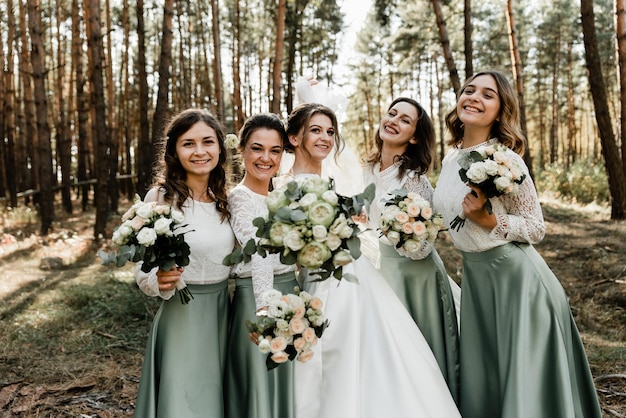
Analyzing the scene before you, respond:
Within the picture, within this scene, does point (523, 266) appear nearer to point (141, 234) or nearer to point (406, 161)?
point (406, 161)

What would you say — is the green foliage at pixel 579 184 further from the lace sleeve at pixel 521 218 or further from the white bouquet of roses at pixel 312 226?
the white bouquet of roses at pixel 312 226

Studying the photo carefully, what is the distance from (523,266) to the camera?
313 centimetres

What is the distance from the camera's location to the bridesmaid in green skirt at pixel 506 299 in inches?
118

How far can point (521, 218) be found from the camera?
314 cm

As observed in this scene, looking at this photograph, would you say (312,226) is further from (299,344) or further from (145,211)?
(145,211)

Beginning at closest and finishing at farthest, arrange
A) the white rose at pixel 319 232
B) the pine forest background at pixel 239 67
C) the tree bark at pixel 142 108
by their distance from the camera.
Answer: the white rose at pixel 319 232 → the pine forest background at pixel 239 67 → the tree bark at pixel 142 108

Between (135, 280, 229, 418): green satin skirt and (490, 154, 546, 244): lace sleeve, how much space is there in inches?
68.1

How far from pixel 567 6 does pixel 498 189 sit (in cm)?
2887

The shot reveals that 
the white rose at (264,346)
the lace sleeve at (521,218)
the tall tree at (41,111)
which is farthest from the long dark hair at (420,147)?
the tall tree at (41,111)

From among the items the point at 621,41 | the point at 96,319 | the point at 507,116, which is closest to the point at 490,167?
the point at 507,116

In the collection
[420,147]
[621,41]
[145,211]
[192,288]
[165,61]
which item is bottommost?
[192,288]

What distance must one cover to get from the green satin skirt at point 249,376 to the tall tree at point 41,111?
408 inches

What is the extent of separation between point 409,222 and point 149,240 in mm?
1356

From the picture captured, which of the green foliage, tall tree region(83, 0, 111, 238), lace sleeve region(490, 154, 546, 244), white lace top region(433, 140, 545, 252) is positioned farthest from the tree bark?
the green foliage
